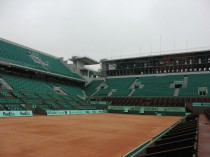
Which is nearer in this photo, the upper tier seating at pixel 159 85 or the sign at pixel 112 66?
the upper tier seating at pixel 159 85

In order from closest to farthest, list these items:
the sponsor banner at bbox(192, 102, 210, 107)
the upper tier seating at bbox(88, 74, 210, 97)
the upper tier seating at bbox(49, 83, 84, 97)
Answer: the sponsor banner at bbox(192, 102, 210, 107) → the upper tier seating at bbox(88, 74, 210, 97) → the upper tier seating at bbox(49, 83, 84, 97)

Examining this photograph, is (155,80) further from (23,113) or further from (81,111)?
(23,113)

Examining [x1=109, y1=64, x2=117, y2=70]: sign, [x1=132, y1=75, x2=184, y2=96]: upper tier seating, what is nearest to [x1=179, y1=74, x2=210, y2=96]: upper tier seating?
[x1=132, y1=75, x2=184, y2=96]: upper tier seating

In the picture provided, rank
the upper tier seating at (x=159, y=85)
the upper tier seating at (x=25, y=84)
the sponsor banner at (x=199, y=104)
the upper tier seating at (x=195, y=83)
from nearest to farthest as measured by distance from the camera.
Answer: the upper tier seating at (x=25, y=84) → the sponsor banner at (x=199, y=104) → the upper tier seating at (x=195, y=83) → the upper tier seating at (x=159, y=85)

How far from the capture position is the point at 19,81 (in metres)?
48.2

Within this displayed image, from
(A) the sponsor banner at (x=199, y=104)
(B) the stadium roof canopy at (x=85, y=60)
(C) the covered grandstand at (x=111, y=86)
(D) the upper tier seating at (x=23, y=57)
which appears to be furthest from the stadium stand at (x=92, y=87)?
(A) the sponsor banner at (x=199, y=104)

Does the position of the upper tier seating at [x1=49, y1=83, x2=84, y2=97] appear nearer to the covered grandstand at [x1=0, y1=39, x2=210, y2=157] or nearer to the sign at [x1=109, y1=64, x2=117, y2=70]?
the covered grandstand at [x1=0, y1=39, x2=210, y2=157]

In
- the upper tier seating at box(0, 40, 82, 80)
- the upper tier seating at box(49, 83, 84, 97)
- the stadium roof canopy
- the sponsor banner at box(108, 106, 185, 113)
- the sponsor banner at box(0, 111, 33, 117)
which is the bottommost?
the sponsor banner at box(108, 106, 185, 113)

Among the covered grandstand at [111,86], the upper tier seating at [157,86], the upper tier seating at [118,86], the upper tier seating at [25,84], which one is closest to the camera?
the covered grandstand at [111,86]

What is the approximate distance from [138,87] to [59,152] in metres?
55.8

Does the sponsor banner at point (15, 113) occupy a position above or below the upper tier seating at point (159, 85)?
below

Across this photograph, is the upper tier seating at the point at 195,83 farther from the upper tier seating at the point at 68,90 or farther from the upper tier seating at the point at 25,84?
the upper tier seating at the point at 25,84

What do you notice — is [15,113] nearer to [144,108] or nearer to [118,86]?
[144,108]

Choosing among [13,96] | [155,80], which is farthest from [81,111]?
[155,80]
